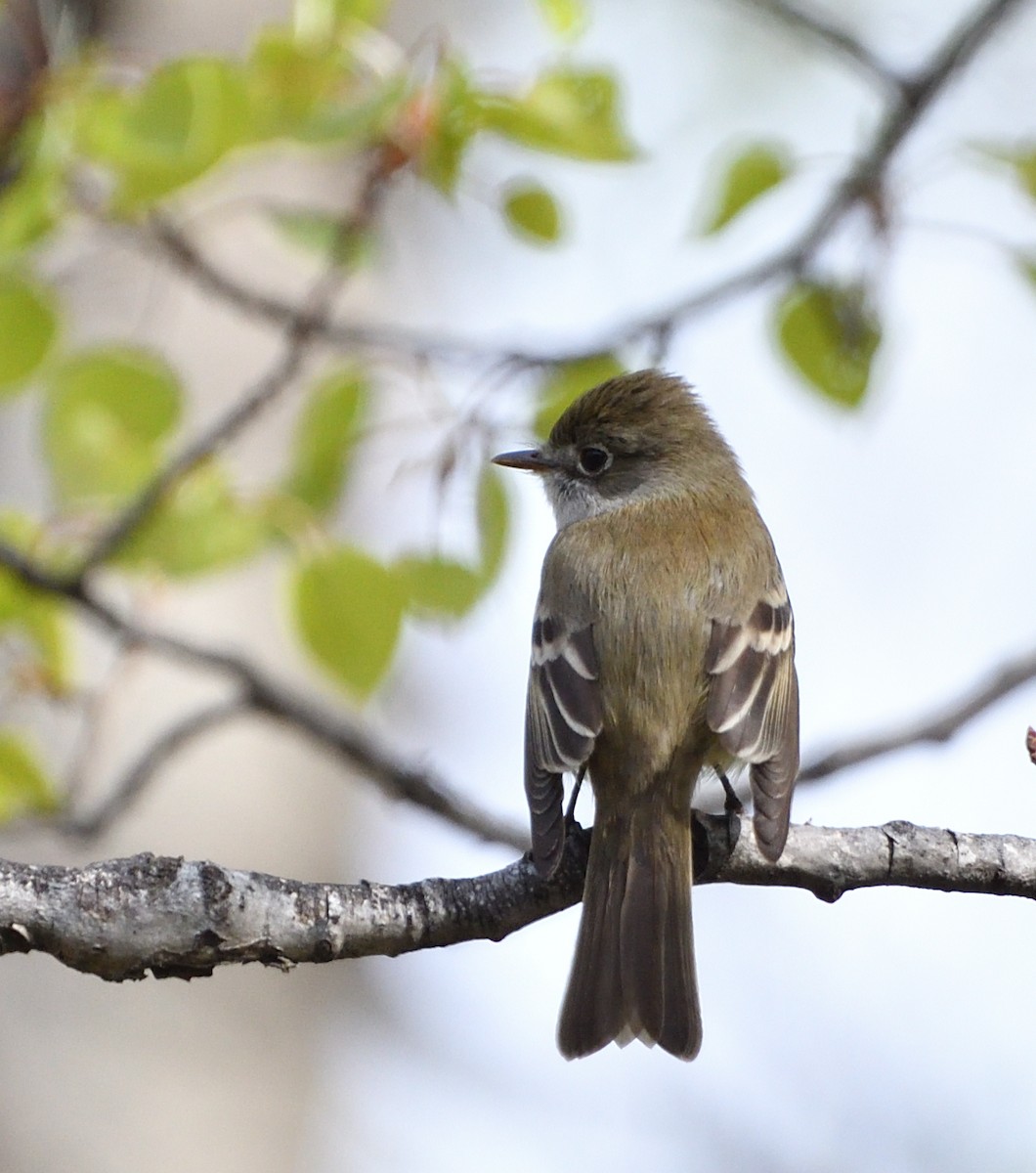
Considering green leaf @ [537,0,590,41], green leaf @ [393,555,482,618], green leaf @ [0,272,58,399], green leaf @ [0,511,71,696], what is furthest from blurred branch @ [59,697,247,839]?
green leaf @ [537,0,590,41]

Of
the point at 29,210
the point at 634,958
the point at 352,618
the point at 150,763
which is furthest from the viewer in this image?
the point at 150,763

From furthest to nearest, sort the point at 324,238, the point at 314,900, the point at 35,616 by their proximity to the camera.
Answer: the point at 35,616 < the point at 324,238 < the point at 314,900

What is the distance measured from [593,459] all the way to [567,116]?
164cm

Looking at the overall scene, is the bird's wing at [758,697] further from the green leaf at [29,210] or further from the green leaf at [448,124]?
the green leaf at [29,210]

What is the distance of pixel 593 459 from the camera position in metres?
4.86

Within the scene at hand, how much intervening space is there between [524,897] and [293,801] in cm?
256

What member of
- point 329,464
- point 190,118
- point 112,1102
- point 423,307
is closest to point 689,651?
point 329,464

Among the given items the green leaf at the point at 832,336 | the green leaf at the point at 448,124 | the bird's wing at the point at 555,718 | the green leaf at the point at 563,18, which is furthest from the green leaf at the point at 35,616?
the green leaf at the point at 832,336

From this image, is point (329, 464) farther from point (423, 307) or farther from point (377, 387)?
point (423, 307)

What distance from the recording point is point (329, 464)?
372cm

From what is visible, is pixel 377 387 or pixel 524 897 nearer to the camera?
pixel 524 897

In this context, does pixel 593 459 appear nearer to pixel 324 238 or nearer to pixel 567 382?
pixel 567 382

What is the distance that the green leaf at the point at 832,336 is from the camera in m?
3.94

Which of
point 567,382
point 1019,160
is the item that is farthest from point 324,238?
point 1019,160
